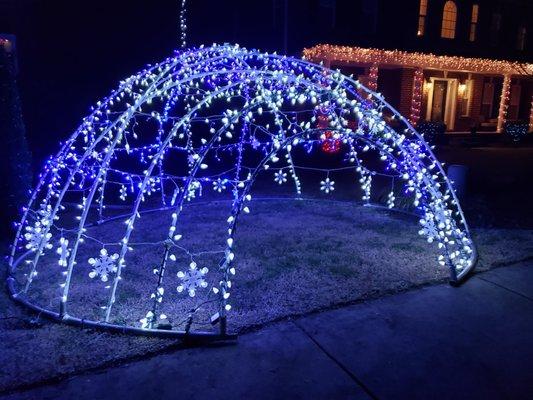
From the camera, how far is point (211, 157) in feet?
46.7

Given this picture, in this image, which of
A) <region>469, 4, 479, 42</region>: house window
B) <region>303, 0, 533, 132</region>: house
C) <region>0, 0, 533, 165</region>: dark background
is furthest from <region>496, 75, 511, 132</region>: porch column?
<region>0, 0, 533, 165</region>: dark background

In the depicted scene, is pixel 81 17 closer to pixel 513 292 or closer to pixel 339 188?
Result: pixel 339 188

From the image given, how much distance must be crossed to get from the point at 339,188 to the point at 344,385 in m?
8.40

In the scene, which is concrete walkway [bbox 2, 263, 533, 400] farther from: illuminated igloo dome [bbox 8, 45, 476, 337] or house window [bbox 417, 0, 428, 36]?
house window [bbox 417, 0, 428, 36]

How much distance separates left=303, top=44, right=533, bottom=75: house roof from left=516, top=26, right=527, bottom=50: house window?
1838 millimetres

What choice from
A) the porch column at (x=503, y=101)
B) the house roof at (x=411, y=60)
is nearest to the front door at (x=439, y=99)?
the house roof at (x=411, y=60)

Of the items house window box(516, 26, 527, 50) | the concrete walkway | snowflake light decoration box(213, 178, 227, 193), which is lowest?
the concrete walkway

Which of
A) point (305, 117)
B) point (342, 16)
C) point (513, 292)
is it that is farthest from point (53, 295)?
point (342, 16)

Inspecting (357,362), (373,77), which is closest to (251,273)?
(357,362)

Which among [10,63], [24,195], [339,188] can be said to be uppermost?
[10,63]

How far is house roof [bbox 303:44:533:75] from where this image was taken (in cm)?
1844

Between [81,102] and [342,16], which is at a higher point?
[342,16]

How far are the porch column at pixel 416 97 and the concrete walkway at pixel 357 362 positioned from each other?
67.7 ft

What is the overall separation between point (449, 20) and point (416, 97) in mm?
4947
